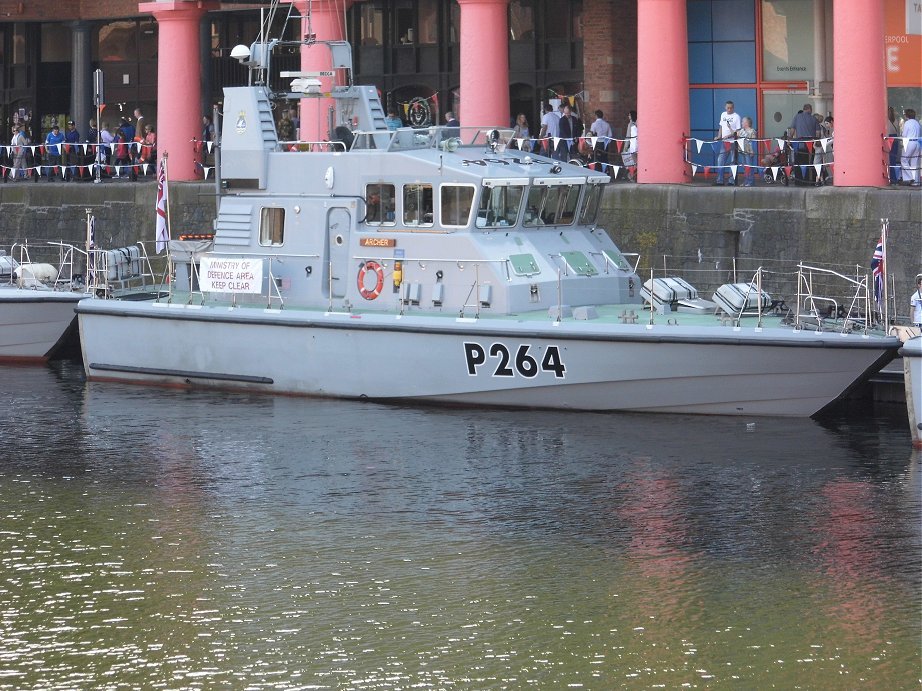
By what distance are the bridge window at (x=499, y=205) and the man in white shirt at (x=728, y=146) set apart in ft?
20.6

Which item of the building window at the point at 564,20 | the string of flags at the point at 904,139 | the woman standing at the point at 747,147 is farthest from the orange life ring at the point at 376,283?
the building window at the point at 564,20

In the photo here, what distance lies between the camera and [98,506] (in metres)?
16.4

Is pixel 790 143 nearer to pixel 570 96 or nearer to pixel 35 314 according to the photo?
pixel 570 96

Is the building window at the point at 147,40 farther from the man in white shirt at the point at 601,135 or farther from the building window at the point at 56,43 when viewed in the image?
the man in white shirt at the point at 601,135

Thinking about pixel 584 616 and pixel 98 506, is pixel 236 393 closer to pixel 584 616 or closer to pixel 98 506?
pixel 98 506

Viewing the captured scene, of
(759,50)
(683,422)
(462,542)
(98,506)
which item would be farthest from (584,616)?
(759,50)

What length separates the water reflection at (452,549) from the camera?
12133 millimetres

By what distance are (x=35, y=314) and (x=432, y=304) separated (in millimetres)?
7177

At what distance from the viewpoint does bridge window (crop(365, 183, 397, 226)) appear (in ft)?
68.4

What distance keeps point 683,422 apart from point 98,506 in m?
6.68

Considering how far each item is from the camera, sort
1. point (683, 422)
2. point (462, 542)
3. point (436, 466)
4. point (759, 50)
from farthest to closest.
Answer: point (759, 50), point (683, 422), point (436, 466), point (462, 542)

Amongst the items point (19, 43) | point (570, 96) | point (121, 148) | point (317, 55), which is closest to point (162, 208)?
point (317, 55)

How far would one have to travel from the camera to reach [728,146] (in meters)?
27.1

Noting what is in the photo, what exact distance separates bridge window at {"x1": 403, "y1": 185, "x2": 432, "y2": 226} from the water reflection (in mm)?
2227
